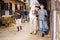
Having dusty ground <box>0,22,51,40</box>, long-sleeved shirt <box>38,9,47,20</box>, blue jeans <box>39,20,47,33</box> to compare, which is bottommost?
dusty ground <box>0,22,51,40</box>

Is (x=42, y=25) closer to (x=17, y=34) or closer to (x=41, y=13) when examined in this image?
(x=41, y=13)

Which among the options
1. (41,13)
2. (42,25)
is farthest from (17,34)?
(41,13)

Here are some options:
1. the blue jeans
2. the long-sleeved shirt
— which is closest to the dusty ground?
the blue jeans

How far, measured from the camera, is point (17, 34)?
221 inches

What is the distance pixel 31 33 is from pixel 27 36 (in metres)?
0.38

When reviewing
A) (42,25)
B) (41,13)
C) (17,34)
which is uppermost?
(41,13)

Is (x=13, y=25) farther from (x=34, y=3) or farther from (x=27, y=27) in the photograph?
(x=34, y=3)

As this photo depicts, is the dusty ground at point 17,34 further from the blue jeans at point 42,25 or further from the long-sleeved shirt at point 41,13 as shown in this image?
the long-sleeved shirt at point 41,13

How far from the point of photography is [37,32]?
5.91 meters

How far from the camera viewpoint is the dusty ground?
16.9 feet

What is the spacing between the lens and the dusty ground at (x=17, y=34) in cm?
516

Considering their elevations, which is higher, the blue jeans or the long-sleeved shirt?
the long-sleeved shirt

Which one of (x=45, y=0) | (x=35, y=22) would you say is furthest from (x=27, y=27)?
(x=45, y=0)

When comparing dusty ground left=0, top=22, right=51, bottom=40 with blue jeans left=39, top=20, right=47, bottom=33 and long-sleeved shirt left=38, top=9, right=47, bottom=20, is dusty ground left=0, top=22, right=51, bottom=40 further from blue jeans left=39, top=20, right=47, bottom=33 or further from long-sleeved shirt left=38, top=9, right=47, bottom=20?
long-sleeved shirt left=38, top=9, right=47, bottom=20
